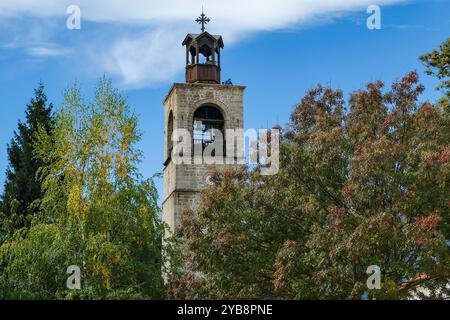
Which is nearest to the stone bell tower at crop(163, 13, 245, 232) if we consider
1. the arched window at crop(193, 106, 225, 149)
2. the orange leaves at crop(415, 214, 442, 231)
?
the arched window at crop(193, 106, 225, 149)

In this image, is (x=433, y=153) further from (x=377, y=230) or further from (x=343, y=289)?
(x=343, y=289)

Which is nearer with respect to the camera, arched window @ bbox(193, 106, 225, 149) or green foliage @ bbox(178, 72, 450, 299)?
green foliage @ bbox(178, 72, 450, 299)

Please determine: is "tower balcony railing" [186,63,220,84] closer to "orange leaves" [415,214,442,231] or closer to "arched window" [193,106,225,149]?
"arched window" [193,106,225,149]

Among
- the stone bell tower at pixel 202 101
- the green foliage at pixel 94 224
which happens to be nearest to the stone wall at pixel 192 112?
the stone bell tower at pixel 202 101

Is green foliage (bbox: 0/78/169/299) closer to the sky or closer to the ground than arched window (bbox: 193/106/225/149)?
closer to the ground

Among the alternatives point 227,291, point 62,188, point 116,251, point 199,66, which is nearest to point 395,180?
point 227,291

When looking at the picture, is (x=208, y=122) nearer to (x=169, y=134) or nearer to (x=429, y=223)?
(x=169, y=134)

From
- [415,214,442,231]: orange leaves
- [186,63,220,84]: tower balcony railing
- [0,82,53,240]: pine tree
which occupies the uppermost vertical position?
[186,63,220,84]: tower balcony railing

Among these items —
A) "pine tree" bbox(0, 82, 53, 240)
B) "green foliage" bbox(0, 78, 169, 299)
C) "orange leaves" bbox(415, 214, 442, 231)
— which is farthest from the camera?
"pine tree" bbox(0, 82, 53, 240)

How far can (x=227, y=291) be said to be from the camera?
19.0 meters

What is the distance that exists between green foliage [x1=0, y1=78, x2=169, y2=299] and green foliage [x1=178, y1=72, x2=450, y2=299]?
211 cm

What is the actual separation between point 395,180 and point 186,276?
6.07 metres

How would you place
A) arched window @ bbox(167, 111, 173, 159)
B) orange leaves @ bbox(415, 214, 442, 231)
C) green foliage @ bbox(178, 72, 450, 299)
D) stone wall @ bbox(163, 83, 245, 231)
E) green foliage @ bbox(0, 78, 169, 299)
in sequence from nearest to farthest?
1. orange leaves @ bbox(415, 214, 442, 231)
2. green foliage @ bbox(178, 72, 450, 299)
3. green foliage @ bbox(0, 78, 169, 299)
4. stone wall @ bbox(163, 83, 245, 231)
5. arched window @ bbox(167, 111, 173, 159)

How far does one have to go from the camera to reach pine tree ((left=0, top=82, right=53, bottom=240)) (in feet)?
97.9
